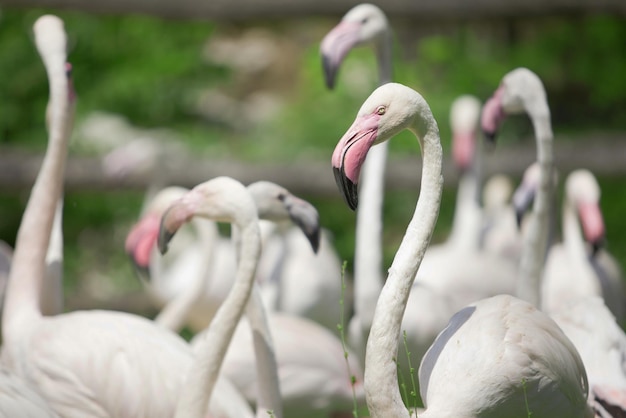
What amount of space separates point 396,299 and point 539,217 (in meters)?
1.43

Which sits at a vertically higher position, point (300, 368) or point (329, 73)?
point (329, 73)

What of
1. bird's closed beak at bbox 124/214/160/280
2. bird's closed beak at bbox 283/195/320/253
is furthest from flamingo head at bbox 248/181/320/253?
bird's closed beak at bbox 124/214/160/280

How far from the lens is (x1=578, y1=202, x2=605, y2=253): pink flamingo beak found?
5867 mm

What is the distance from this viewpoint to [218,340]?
3955 millimetres

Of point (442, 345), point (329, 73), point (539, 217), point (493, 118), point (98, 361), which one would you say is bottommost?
point (98, 361)

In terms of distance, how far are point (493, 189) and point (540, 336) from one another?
212 inches

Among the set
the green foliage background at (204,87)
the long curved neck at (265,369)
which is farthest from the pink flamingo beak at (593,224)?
the green foliage background at (204,87)

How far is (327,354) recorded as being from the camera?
5516mm

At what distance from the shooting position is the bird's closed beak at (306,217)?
432 cm

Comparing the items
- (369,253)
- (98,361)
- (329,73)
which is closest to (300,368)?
(369,253)

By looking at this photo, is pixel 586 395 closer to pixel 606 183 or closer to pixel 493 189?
pixel 493 189

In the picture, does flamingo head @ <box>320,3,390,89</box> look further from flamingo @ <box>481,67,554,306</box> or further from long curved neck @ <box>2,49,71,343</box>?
long curved neck @ <box>2,49,71,343</box>

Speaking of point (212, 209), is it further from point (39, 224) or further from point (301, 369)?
point (301, 369)

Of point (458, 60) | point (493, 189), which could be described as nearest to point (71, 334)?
point (493, 189)
